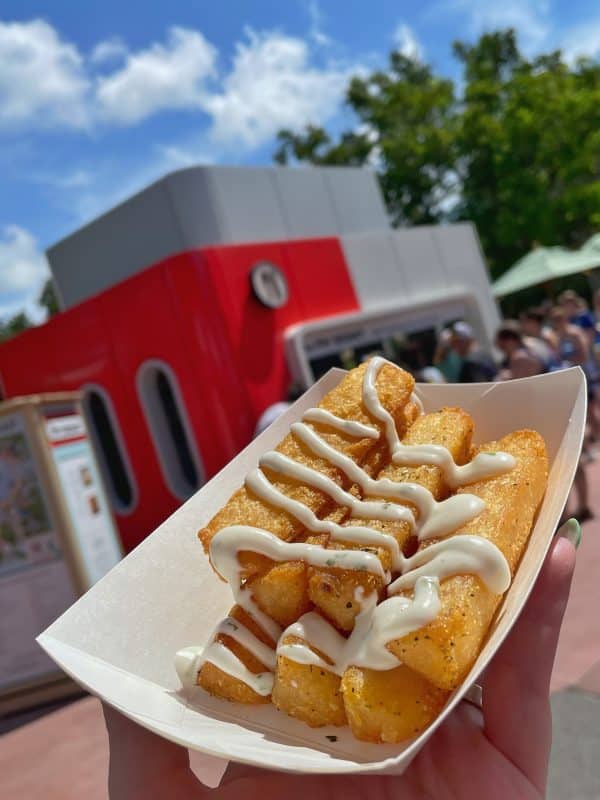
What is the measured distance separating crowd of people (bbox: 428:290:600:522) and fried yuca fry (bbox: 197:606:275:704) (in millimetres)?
4764

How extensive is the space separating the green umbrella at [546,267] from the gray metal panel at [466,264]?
2.18 m

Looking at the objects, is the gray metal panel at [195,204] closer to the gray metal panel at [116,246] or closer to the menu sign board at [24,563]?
the gray metal panel at [116,246]

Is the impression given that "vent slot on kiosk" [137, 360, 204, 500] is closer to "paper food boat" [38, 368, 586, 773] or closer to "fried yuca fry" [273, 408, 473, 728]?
"paper food boat" [38, 368, 586, 773]

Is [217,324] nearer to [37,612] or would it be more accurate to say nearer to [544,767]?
[37,612]

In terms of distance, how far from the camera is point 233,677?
1.81 metres

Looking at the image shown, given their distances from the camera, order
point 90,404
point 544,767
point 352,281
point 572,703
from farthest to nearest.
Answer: point 352,281 → point 90,404 → point 572,703 → point 544,767

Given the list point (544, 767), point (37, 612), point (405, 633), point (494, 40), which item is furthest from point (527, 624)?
point (494, 40)

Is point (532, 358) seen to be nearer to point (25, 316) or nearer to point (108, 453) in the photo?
point (108, 453)

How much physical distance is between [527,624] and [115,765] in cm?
110

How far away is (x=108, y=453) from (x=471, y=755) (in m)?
10.1

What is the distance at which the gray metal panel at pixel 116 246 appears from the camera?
1172cm

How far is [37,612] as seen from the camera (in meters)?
6.40

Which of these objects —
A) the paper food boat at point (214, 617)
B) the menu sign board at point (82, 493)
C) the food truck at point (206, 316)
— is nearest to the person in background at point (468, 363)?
the food truck at point (206, 316)

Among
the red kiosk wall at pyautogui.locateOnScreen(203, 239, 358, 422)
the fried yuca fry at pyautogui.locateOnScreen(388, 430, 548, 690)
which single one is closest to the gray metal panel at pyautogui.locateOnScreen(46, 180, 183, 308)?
the red kiosk wall at pyautogui.locateOnScreen(203, 239, 358, 422)
